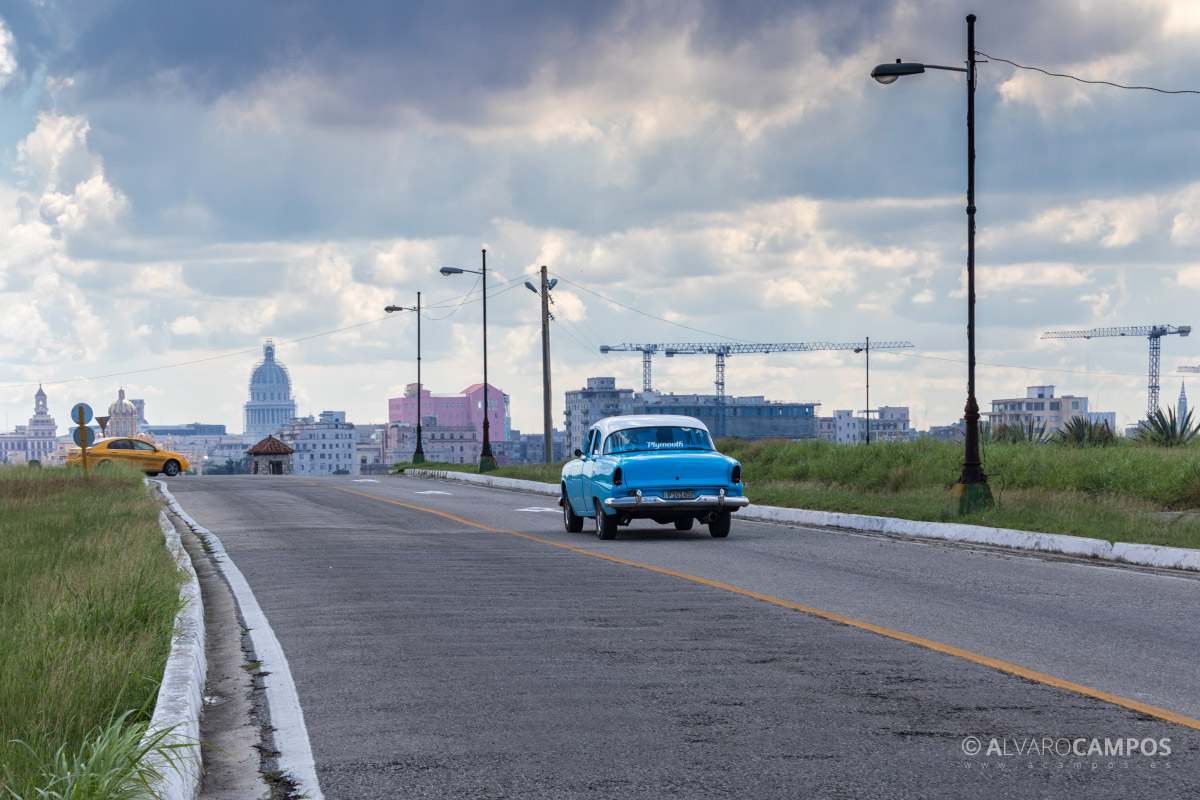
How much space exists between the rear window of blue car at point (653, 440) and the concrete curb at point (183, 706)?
9.38m

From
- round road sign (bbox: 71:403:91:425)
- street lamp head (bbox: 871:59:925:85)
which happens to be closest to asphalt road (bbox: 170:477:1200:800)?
street lamp head (bbox: 871:59:925:85)

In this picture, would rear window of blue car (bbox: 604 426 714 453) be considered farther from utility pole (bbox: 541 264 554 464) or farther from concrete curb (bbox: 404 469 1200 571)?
utility pole (bbox: 541 264 554 464)

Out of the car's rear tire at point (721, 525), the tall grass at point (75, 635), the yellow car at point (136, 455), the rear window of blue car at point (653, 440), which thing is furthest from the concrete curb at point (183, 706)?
the yellow car at point (136, 455)

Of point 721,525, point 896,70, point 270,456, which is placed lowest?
point 721,525

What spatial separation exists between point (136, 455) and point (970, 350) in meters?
39.2

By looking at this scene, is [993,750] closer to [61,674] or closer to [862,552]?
[61,674]

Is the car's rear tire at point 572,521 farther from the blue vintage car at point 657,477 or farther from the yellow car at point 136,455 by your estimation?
the yellow car at point 136,455

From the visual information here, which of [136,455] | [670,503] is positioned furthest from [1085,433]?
[136,455]

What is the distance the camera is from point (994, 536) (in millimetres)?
17766

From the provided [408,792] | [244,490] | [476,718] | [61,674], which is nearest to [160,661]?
[61,674]

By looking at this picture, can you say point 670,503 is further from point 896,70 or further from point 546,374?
point 546,374

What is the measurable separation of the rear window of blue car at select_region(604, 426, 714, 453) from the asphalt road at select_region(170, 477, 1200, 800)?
141 inches

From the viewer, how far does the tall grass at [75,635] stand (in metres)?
5.86

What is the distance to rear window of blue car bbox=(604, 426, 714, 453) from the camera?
19.4 meters
